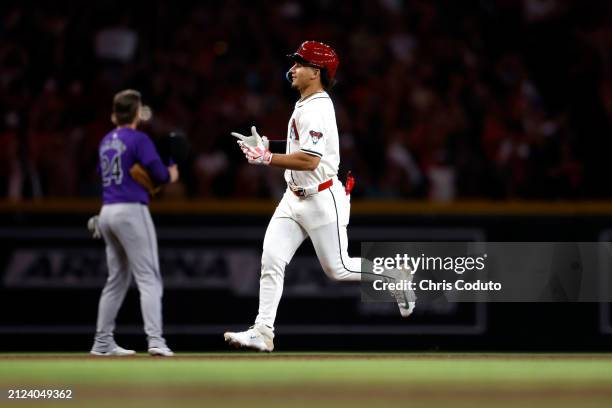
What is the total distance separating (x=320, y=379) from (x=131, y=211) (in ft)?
9.13

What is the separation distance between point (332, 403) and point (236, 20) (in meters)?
9.59

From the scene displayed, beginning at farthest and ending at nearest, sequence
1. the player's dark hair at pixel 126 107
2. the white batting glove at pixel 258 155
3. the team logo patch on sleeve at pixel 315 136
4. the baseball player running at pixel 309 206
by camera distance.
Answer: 1. the player's dark hair at pixel 126 107
2. the baseball player running at pixel 309 206
3. the team logo patch on sleeve at pixel 315 136
4. the white batting glove at pixel 258 155

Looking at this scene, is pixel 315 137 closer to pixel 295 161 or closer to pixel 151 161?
pixel 295 161

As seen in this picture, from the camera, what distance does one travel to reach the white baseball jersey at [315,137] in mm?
8805

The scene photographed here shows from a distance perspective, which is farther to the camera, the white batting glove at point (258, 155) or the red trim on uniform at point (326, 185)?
the red trim on uniform at point (326, 185)

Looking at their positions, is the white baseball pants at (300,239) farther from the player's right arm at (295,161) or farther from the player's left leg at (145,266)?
the player's left leg at (145,266)

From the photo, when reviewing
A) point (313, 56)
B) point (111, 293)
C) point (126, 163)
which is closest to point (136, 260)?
point (111, 293)

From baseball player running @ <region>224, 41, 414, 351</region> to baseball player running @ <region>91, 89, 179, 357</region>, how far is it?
139 cm

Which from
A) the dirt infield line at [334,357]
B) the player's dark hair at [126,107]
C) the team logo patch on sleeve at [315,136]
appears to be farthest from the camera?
the player's dark hair at [126,107]

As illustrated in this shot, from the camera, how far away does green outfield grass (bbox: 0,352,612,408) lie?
684 cm

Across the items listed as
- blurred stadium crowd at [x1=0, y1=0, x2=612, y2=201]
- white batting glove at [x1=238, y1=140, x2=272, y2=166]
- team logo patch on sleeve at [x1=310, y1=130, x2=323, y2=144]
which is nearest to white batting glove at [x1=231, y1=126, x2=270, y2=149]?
white batting glove at [x1=238, y1=140, x2=272, y2=166]

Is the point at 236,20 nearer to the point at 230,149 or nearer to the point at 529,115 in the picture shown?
the point at 230,149

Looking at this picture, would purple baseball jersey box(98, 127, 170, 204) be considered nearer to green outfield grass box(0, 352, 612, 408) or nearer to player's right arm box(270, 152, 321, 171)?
green outfield grass box(0, 352, 612, 408)

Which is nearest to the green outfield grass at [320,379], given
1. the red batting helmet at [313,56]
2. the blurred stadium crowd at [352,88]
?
the red batting helmet at [313,56]
